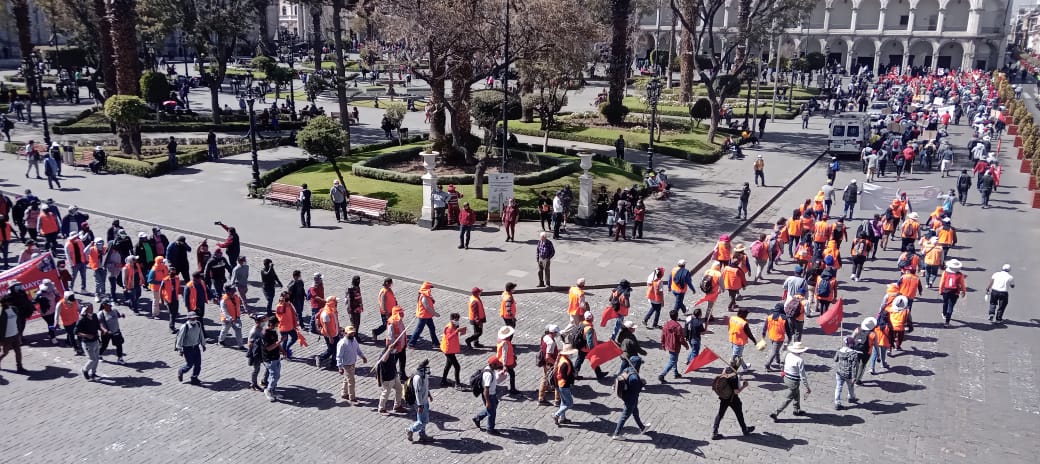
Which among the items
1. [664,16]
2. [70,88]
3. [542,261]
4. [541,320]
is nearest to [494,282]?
[542,261]

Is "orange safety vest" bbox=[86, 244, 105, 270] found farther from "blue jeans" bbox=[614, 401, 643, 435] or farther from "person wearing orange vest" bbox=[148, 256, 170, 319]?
"blue jeans" bbox=[614, 401, 643, 435]

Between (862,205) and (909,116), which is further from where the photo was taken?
(909,116)

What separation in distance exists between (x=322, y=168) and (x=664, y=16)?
66481mm

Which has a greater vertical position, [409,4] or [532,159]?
[409,4]

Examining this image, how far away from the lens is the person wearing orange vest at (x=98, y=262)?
14.8m

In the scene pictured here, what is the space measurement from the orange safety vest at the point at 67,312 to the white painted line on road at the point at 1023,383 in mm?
14799

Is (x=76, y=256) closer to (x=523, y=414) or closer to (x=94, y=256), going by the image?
(x=94, y=256)

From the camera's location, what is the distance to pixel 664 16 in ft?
283

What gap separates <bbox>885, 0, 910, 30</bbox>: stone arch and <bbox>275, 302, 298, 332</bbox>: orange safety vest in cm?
8413

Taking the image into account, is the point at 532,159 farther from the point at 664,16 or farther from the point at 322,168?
the point at 664,16

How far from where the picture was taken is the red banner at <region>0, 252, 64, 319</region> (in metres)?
13.2

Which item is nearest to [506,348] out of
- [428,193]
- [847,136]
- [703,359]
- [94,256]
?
[703,359]

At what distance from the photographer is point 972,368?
516 inches

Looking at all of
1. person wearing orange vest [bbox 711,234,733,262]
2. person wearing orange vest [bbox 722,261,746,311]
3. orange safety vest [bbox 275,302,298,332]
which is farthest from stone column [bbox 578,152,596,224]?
orange safety vest [bbox 275,302,298,332]
